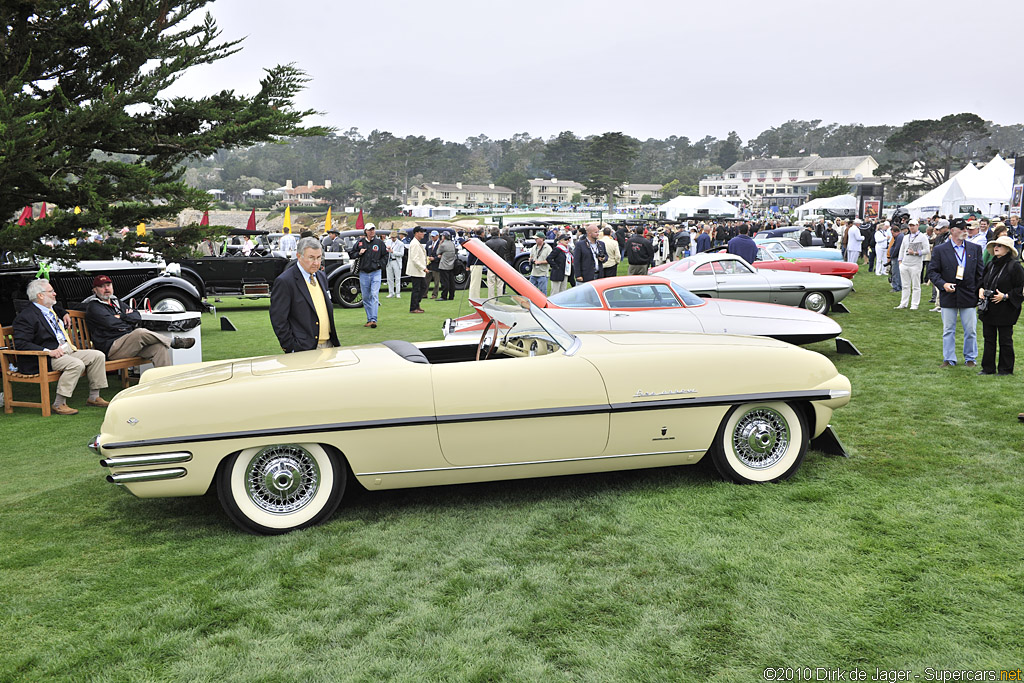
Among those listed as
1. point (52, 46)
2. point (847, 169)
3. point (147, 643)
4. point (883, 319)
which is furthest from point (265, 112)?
point (847, 169)

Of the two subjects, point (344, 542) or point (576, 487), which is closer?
point (344, 542)

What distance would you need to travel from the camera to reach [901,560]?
3.76m

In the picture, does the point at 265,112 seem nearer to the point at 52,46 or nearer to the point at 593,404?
the point at 52,46

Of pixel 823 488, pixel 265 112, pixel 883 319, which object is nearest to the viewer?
pixel 823 488

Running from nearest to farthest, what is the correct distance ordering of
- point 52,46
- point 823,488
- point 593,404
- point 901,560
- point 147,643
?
point 147,643, point 901,560, point 593,404, point 823,488, point 52,46

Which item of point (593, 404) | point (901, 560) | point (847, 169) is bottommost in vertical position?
point (901, 560)

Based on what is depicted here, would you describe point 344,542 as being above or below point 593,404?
below

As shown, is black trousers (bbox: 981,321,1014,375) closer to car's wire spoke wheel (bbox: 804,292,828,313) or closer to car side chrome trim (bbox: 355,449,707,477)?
car's wire spoke wheel (bbox: 804,292,828,313)

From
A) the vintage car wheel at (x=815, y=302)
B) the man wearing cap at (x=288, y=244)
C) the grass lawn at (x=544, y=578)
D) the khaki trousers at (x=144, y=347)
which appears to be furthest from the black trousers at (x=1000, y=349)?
the man wearing cap at (x=288, y=244)

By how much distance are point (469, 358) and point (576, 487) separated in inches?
47.7

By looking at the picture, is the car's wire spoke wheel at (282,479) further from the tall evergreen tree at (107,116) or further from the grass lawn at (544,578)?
the tall evergreen tree at (107,116)

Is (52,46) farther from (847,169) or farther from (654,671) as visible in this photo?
(847,169)

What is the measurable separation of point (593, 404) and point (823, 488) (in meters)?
1.66

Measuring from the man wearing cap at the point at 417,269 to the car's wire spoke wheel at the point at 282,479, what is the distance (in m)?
10.8
